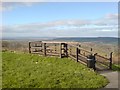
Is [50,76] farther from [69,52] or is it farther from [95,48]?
[69,52]

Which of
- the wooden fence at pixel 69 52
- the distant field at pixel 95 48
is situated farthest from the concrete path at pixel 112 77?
the distant field at pixel 95 48

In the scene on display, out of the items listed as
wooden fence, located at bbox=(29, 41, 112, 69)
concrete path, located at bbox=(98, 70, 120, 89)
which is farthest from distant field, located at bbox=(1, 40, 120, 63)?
concrete path, located at bbox=(98, 70, 120, 89)

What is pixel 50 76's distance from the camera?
12055 millimetres

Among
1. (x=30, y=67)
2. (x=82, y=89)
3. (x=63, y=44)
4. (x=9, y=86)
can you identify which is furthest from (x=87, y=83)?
(x=63, y=44)

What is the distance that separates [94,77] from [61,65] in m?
3.31

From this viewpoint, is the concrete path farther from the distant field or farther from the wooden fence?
the distant field

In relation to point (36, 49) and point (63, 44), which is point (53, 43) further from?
point (36, 49)

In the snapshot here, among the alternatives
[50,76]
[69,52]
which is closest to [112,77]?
[50,76]

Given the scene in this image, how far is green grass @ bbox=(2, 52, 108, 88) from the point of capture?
10.8 metres

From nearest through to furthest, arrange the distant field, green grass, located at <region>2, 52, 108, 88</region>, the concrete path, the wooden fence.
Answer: green grass, located at <region>2, 52, 108, 88</region>
the concrete path
the wooden fence
the distant field

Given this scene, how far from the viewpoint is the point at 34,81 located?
441 inches

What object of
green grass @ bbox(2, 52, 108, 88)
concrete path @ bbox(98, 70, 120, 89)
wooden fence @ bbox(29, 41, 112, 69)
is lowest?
concrete path @ bbox(98, 70, 120, 89)

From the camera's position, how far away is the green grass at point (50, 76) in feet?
35.6

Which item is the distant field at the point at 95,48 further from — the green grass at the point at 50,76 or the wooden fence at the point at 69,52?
the green grass at the point at 50,76
